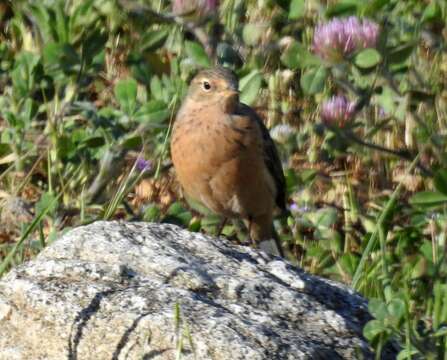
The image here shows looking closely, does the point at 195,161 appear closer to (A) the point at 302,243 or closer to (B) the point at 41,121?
(A) the point at 302,243

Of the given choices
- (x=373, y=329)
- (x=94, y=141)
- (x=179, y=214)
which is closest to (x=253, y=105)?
(x=94, y=141)

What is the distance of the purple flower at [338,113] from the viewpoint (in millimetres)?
5945

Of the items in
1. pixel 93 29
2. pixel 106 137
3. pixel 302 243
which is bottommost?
pixel 302 243

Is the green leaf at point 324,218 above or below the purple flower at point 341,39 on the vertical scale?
below

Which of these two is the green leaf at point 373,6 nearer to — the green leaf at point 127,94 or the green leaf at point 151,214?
the green leaf at point 127,94

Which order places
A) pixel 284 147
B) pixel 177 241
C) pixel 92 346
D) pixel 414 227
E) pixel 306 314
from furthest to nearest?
1. pixel 284 147
2. pixel 414 227
3. pixel 177 241
4. pixel 306 314
5. pixel 92 346

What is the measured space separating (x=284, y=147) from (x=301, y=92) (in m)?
0.60

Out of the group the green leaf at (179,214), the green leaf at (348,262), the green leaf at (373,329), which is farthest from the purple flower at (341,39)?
the green leaf at (373,329)

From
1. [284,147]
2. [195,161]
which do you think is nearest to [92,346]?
[195,161]

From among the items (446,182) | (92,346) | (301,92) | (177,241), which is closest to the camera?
(92,346)

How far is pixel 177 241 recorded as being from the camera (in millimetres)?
4367

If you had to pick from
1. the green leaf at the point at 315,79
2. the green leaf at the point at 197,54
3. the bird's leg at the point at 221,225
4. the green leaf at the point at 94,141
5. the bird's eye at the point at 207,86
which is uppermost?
the green leaf at the point at 315,79

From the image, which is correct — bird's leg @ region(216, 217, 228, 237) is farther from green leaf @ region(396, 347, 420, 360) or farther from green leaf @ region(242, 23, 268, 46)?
green leaf @ region(396, 347, 420, 360)

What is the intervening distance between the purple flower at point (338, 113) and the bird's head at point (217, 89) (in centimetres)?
47
